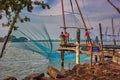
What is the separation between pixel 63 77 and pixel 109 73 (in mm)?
3176

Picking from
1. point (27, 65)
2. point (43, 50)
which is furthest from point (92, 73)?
point (27, 65)

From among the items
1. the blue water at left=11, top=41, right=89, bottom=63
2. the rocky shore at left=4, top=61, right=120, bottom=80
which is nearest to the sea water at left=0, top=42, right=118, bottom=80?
the blue water at left=11, top=41, right=89, bottom=63

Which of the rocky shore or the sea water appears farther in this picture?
the sea water

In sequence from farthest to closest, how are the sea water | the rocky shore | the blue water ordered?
the sea water < the blue water < the rocky shore

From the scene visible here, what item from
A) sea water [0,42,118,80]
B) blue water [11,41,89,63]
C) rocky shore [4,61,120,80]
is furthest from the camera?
sea water [0,42,118,80]

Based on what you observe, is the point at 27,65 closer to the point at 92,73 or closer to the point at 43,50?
the point at 43,50

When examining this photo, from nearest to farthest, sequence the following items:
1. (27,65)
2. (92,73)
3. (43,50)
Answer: (92,73), (43,50), (27,65)

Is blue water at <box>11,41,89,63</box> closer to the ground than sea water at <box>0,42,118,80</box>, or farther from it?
farther from it

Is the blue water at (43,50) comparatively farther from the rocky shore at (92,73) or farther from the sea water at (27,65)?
the rocky shore at (92,73)

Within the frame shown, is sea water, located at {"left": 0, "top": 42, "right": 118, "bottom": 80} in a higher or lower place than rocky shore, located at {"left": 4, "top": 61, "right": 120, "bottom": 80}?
lower

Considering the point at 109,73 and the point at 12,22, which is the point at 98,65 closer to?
the point at 109,73

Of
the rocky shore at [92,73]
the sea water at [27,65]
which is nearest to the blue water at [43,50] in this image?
the sea water at [27,65]

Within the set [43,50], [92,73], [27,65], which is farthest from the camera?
[27,65]

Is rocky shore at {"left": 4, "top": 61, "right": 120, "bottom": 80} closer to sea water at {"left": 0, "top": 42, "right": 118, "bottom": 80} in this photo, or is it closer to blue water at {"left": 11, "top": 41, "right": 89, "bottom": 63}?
sea water at {"left": 0, "top": 42, "right": 118, "bottom": 80}
